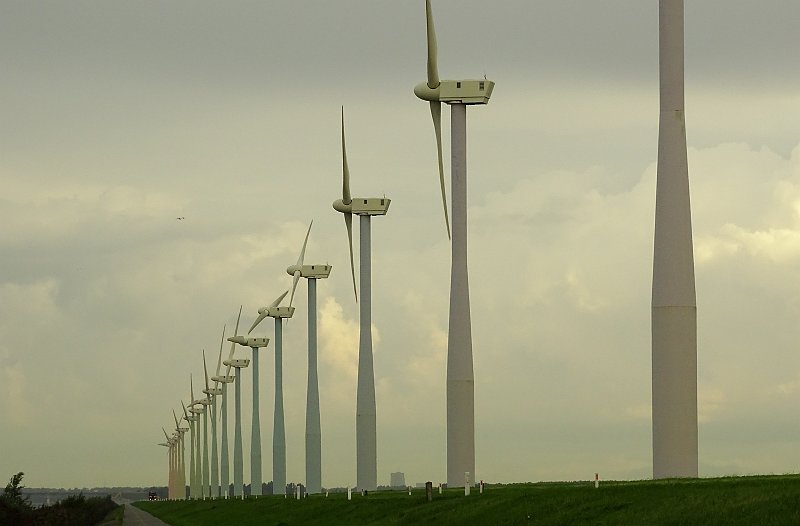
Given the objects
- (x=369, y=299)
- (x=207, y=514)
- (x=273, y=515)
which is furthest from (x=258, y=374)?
(x=273, y=515)

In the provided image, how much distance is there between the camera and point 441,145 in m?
109

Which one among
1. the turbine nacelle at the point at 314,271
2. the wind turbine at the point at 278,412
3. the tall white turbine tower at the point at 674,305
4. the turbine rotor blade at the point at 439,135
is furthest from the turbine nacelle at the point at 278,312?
the tall white turbine tower at the point at 674,305

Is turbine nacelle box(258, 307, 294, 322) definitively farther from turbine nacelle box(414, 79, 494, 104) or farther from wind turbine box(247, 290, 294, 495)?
turbine nacelle box(414, 79, 494, 104)

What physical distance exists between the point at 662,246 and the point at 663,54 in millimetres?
8594

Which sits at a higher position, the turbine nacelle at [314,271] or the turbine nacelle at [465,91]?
the turbine nacelle at [465,91]

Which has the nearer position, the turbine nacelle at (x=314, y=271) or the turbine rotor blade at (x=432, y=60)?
the turbine rotor blade at (x=432, y=60)

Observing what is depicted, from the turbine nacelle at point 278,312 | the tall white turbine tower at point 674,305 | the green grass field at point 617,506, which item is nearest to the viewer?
the green grass field at point 617,506

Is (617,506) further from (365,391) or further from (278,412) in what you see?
(278,412)

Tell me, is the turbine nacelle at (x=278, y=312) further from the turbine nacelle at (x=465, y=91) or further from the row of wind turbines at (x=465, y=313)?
the turbine nacelle at (x=465, y=91)

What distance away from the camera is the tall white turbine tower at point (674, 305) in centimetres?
6569

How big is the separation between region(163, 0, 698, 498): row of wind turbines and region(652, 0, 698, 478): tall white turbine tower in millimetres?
43

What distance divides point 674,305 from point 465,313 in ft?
111

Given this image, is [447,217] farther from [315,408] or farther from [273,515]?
[315,408]

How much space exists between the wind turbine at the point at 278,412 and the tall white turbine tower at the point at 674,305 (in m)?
107
